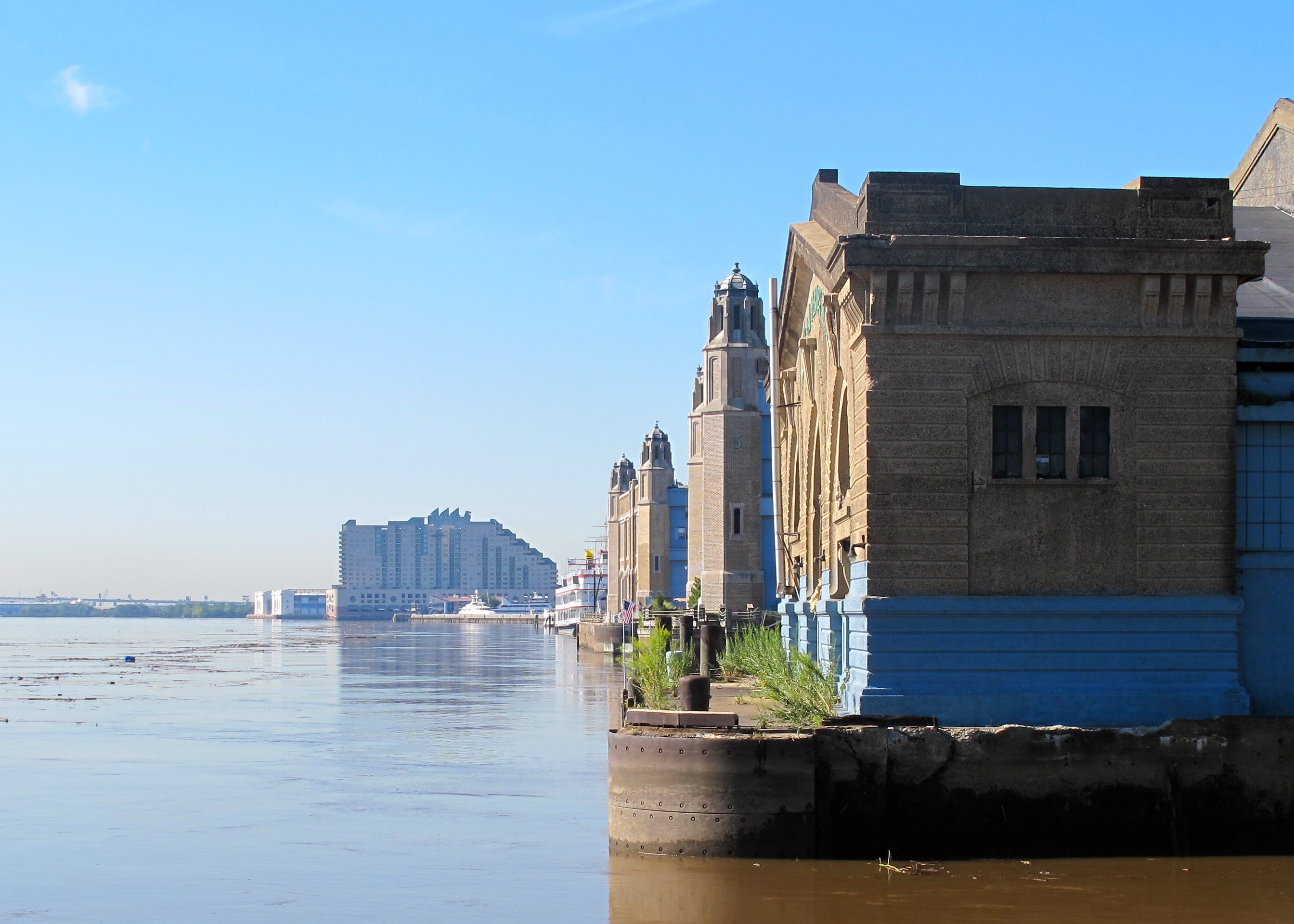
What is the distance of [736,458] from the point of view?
72312 millimetres

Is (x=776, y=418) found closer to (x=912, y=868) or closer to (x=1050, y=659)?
(x=1050, y=659)

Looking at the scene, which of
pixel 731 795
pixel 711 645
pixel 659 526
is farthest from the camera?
pixel 659 526

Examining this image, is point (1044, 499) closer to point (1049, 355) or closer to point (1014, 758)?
point (1049, 355)

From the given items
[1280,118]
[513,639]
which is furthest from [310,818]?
[513,639]

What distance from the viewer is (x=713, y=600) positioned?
231 feet

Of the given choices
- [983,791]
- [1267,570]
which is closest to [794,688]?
[983,791]

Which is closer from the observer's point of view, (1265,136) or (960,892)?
(960,892)

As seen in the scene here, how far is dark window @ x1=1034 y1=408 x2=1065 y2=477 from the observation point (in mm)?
20438

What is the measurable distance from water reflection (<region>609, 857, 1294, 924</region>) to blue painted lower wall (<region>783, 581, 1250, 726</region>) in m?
2.02

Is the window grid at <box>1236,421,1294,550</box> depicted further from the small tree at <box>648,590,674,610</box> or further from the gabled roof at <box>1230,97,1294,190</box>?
the small tree at <box>648,590,674,610</box>

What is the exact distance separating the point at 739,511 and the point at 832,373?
155 feet

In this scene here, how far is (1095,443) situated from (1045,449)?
0.67 meters

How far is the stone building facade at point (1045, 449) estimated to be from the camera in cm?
1984

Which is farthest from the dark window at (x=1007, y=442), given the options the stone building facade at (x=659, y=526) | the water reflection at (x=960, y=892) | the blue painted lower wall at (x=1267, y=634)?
the stone building facade at (x=659, y=526)
